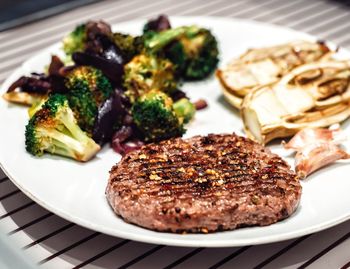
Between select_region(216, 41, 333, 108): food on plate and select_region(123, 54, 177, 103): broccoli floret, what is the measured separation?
340 mm

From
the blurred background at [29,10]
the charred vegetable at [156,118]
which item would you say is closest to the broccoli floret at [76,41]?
the charred vegetable at [156,118]

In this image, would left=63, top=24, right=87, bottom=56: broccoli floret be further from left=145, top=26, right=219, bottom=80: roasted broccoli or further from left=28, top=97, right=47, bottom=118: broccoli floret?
left=28, top=97, right=47, bottom=118: broccoli floret

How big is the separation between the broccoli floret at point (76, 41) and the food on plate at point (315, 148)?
1.59m

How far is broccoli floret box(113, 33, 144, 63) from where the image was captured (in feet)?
12.3

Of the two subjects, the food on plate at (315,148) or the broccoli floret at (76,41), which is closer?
the food on plate at (315,148)

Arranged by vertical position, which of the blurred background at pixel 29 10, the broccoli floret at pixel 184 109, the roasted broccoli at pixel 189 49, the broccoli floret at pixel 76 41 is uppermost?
the broccoli floret at pixel 76 41

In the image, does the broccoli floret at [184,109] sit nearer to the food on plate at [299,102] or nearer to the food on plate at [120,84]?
the food on plate at [120,84]

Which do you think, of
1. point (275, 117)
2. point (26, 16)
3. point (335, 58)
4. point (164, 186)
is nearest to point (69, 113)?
point (164, 186)

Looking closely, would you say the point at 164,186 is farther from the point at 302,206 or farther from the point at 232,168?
the point at 302,206

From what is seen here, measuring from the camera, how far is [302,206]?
278cm

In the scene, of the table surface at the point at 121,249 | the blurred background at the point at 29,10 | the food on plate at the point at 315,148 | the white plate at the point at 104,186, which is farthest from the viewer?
the blurred background at the point at 29,10

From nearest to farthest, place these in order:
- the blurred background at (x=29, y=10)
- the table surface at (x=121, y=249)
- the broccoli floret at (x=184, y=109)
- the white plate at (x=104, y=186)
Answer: the white plate at (x=104, y=186) < the table surface at (x=121, y=249) < the broccoli floret at (x=184, y=109) < the blurred background at (x=29, y=10)

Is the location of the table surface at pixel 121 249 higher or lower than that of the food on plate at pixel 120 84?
lower

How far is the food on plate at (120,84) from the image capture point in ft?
11.1
